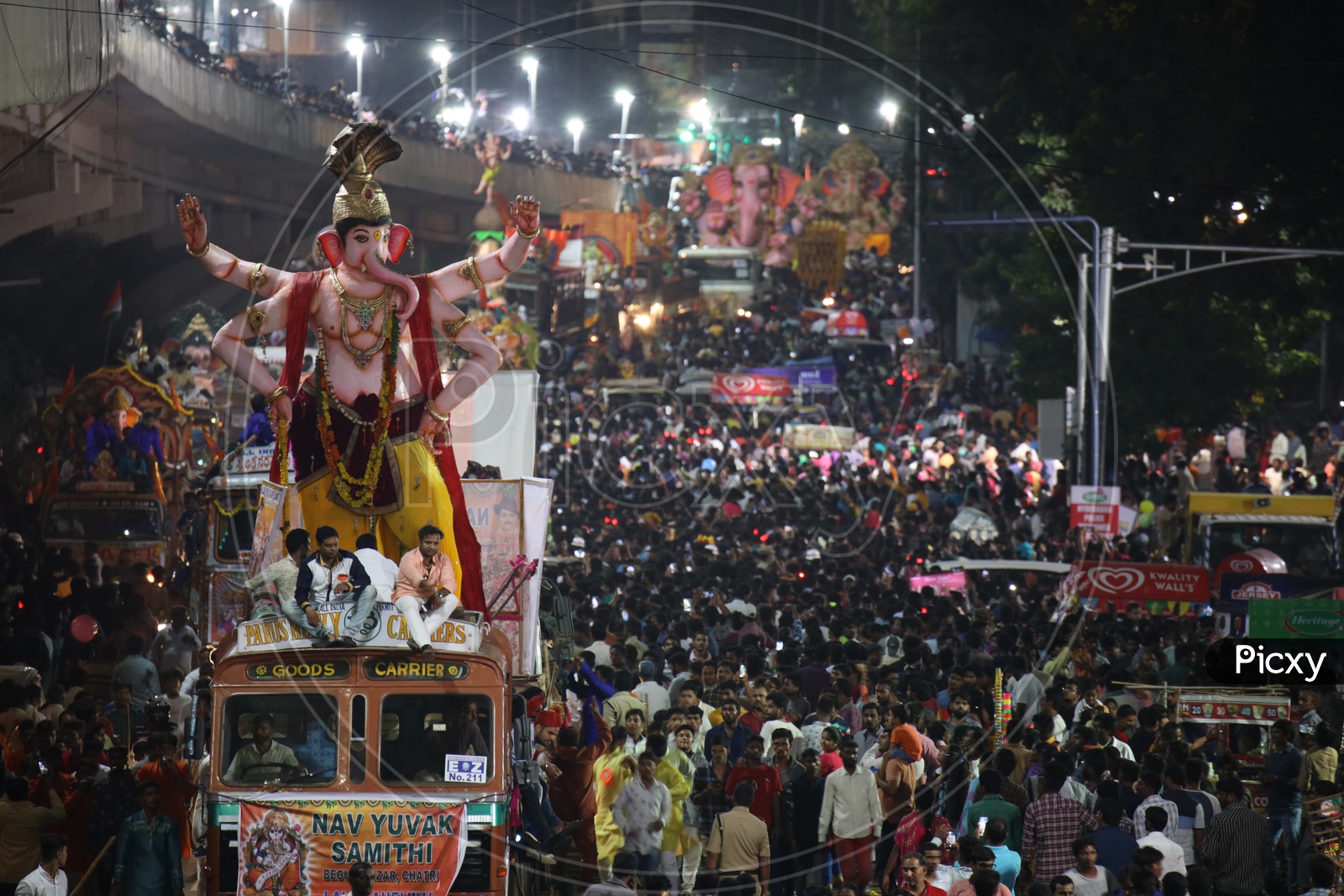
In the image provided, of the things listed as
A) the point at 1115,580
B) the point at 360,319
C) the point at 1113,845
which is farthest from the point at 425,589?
the point at 1115,580

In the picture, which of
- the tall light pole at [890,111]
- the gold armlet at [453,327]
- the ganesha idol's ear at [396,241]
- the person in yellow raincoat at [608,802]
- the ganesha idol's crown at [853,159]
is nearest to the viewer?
the person in yellow raincoat at [608,802]

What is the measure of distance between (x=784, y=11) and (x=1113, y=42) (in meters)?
56.8

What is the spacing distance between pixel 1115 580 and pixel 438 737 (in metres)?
12.0

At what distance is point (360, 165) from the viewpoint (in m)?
12.0

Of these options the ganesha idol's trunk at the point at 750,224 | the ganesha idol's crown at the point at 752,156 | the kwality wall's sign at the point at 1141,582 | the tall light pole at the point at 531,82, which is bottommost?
the kwality wall's sign at the point at 1141,582

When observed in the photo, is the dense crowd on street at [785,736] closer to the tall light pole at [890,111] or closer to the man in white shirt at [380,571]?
the man in white shirt at [380,571]

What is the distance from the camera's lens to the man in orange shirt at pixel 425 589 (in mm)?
9828

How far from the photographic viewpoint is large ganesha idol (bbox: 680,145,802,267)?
206 ft

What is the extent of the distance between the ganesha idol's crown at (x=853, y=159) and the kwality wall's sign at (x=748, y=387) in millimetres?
18638

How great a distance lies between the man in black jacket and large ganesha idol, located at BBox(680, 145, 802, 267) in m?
52.7

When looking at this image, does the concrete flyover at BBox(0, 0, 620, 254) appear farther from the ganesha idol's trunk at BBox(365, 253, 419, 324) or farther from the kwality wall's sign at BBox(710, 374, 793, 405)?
the kwality wall's sign at BBox(710, 374, 793, 405)

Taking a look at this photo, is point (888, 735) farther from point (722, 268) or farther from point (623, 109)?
point (623, 109)

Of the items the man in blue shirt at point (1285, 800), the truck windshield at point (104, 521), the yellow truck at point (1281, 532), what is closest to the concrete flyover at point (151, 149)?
the truck windshield at point (104, 521)

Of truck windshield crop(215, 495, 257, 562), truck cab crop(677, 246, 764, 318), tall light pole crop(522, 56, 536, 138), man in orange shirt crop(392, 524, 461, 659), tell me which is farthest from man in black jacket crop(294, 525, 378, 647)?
tall light pole crop(522, 56, 536, 138)
